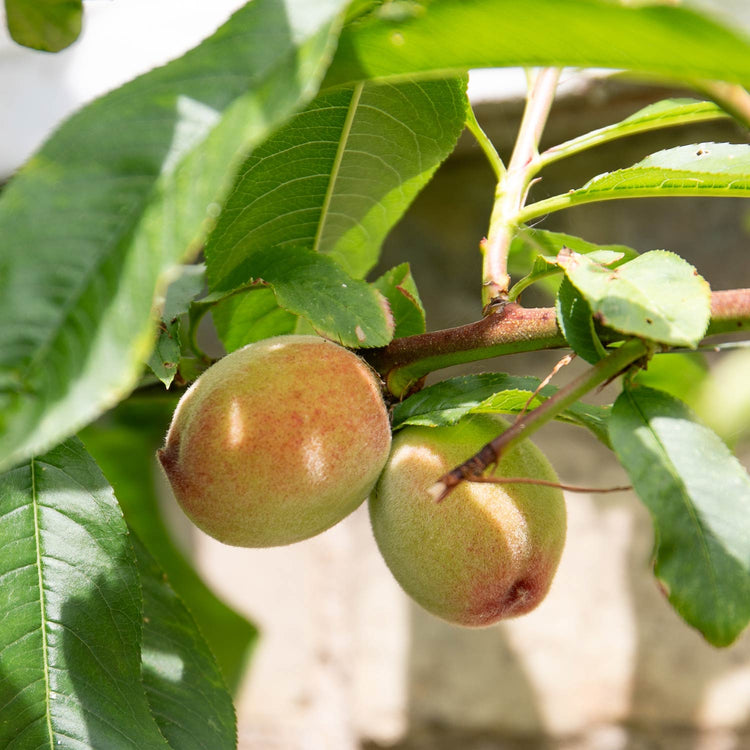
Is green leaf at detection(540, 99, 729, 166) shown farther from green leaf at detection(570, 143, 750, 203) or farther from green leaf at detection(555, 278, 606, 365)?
green leaf at detection(555, 278, 606, 365)

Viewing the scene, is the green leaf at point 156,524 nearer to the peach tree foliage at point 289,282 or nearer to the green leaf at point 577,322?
the peach tree foliage at point 289,282

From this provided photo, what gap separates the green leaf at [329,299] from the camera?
48 cm

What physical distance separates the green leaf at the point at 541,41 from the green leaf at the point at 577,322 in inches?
4.6

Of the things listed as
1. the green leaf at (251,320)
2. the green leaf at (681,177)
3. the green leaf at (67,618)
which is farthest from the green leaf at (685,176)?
the green leaf at (67,618)

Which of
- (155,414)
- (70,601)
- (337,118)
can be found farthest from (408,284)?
(155,414)

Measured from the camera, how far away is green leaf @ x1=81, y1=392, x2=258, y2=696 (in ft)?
3.74

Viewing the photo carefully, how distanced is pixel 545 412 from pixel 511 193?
9.8 inches

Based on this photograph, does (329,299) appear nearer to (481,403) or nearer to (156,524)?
(481,403)

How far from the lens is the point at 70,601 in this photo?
48cm

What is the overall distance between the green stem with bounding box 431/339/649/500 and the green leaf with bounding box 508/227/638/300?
7cm

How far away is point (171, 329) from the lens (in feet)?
1.68

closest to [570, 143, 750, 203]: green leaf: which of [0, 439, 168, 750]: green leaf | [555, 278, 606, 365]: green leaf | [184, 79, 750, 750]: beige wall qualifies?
[555, 278, 606, 365]: green leaf

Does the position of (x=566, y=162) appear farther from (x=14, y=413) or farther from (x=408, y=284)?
(x=14, y=413)

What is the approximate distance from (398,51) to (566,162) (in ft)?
4.46
